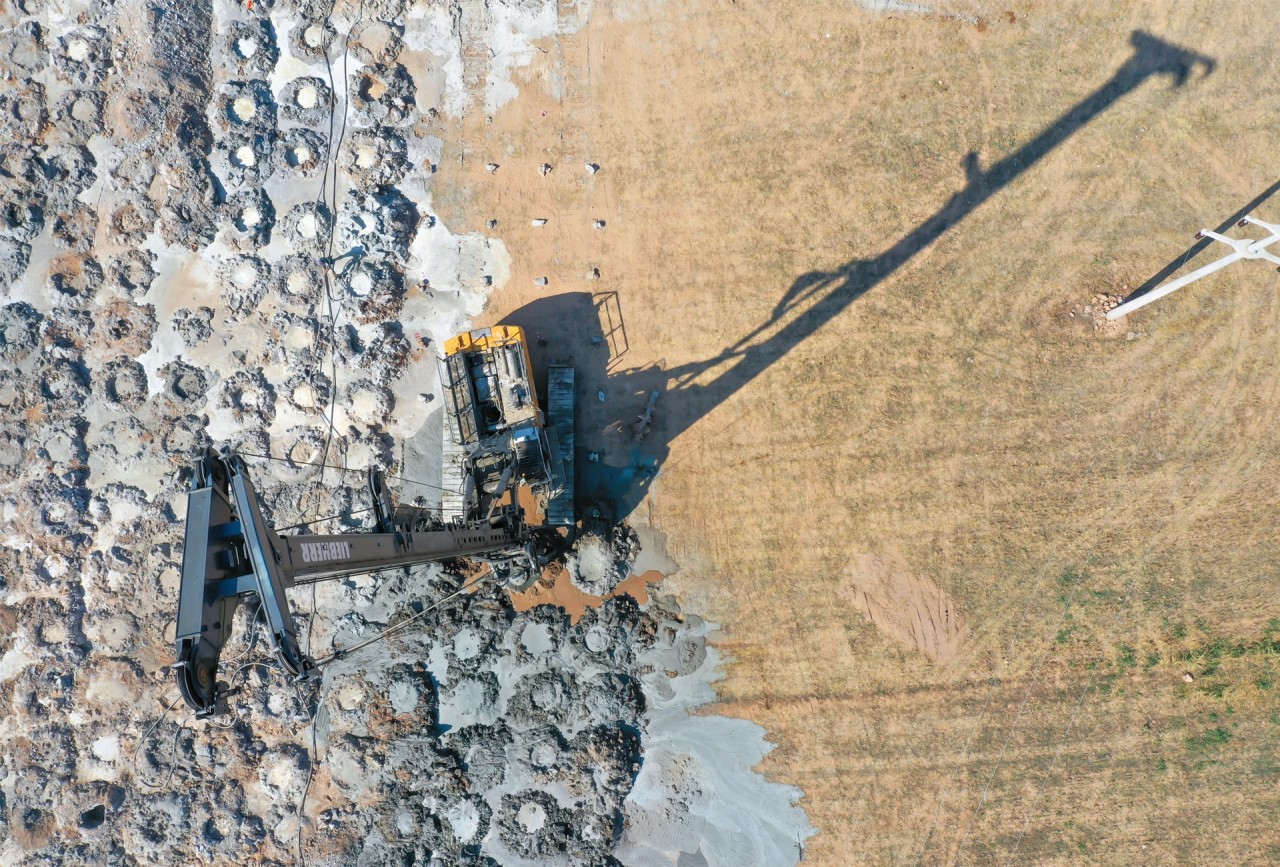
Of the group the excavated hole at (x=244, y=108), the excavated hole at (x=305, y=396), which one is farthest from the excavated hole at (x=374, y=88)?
the excavated hole at (x=305, y=396)

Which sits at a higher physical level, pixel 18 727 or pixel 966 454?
pixel 966 454

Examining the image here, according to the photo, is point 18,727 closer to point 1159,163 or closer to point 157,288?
point 157,288

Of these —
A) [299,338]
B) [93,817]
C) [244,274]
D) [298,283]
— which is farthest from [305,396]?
[93,817]

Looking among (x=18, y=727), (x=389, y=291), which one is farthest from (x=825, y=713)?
(x=18, y=727)

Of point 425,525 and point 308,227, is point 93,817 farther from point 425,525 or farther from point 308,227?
point 308,227

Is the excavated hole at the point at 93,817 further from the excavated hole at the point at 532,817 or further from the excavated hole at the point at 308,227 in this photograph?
the excavated hole at the point at 308,227

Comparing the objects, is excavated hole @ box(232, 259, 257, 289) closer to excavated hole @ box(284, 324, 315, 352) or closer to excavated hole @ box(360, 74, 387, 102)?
excavated hole @ box(284, 324, 315, 352)

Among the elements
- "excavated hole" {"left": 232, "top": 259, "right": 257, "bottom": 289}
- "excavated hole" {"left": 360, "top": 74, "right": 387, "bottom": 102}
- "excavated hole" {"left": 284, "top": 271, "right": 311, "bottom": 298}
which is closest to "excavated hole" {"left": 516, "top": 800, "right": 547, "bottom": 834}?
"excavated hole" {"left": 284, "top": 271, "right": 311, "bottom": 298}
